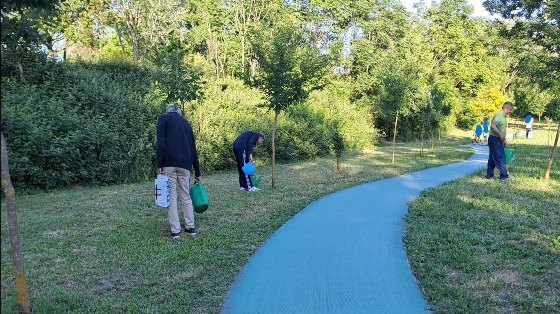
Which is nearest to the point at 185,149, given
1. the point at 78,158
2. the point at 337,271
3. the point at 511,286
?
the point at 337,271

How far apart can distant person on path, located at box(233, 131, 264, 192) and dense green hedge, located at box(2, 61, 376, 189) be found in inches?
41.6

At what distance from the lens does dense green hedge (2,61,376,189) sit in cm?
996

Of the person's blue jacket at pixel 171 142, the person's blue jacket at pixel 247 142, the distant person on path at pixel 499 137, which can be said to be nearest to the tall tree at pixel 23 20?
the person's blue jacket at pixel 171 142

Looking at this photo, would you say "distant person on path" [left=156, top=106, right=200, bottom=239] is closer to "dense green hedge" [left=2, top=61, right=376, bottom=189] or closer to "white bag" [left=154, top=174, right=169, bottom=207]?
"white bag" [left=154, top=174, right=169, bottom=207]

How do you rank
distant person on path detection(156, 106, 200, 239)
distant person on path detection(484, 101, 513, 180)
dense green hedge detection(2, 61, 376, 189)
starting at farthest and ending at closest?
distant person on path detection(484, 101, 513, 180) → dense green hedge detection(2, 61, 376, 189) → distant person on path detection(156, 106, 200, 239)

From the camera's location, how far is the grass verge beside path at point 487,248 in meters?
3.84

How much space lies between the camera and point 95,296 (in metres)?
3.93

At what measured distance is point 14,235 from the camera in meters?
3.11

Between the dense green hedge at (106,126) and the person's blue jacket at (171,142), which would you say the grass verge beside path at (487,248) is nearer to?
the person's blue jacket at (171,142)

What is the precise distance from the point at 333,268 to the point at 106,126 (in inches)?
389

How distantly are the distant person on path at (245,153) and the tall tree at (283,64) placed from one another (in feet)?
2.75

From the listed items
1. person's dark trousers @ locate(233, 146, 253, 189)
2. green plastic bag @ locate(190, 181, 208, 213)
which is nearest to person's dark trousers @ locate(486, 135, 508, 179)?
person's dark trousers @ locate(233, 146, 253, 189)

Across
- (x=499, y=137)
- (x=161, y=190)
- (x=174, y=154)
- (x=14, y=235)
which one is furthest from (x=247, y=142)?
(x=14, y=235)

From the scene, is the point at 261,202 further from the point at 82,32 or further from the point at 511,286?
the point at 82,32
